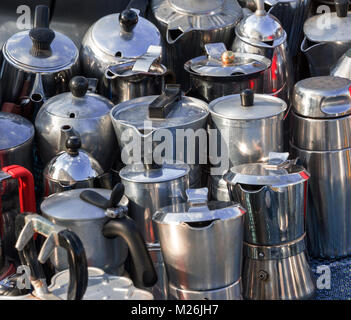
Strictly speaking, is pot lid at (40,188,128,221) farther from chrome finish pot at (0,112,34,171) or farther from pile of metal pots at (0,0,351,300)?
chrome finish pot at (0,112,34,171)

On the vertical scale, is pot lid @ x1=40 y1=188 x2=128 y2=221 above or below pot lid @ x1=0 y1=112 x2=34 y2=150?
below

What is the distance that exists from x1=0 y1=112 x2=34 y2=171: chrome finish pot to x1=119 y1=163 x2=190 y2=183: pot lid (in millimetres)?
326

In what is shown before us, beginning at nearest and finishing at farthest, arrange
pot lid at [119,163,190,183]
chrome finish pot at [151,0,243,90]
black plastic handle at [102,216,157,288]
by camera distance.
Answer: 1. black plastic handle at [102,216,157,288]
2. pot lid at [119,163,190,183]
3. chrome finish pot at [151,0,243,90]

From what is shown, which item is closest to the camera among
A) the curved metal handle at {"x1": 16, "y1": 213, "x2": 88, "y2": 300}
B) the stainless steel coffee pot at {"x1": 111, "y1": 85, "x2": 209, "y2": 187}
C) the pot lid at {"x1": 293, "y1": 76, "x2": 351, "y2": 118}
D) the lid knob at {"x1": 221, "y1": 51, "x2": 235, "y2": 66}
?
the curved metal handle at {"x1": 16, "y1": 213, "x2": 88, "y2": 300}

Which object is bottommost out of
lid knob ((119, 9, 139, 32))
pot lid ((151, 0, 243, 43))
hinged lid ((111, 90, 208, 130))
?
hinged lid ((111, 90, 208, 130))

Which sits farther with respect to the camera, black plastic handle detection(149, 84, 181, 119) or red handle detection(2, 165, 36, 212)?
black plastic handle detection(149, 84, 181, 119)

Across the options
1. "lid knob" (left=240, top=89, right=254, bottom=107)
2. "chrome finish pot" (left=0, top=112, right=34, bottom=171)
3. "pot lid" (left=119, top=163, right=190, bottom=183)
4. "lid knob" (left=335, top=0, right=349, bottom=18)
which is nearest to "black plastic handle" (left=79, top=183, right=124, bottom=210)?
"pot lid" (left=119, top=163, right=190, bottom=183)

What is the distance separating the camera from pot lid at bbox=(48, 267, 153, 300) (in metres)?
1.38

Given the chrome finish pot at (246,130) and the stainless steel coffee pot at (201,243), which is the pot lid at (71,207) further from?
the chrome finish pot at (246,130)

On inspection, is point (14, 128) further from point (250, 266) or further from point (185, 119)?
point (250, 266)

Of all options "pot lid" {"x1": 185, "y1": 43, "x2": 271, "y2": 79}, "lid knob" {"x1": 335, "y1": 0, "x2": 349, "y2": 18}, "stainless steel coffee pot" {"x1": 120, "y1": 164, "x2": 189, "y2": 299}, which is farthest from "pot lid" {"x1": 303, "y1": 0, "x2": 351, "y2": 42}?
"stainless steel coffee pot" {"x1": 120, "y1": 164, "x2": 189, "y2": 299}

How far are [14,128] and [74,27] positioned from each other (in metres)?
0.75

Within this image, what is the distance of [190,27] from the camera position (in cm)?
233

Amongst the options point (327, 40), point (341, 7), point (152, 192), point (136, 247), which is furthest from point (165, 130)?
point (341, 7)
